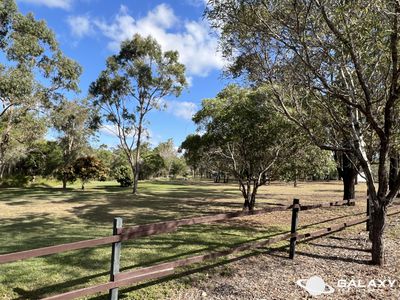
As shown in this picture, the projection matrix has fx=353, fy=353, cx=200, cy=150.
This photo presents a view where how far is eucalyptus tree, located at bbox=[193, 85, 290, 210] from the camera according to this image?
12.5 meters

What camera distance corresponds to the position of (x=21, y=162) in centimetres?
3972

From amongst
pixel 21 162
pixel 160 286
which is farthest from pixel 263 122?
pixel 21 162

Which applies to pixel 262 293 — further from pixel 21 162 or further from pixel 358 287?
pixel 21 162

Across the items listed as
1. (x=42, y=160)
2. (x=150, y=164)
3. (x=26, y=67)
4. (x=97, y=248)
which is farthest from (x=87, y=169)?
(x=150, y=164)

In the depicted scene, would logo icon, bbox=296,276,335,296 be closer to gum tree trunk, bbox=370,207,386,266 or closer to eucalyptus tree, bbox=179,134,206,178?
gum tree trunk, bbox=370,207,386,266

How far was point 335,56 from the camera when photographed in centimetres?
662

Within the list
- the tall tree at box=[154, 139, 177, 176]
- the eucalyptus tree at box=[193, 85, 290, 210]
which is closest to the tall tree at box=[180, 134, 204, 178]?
the eucalyptus tree at box=[193, 85, 290, 210]

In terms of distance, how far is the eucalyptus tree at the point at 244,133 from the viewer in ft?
41.0

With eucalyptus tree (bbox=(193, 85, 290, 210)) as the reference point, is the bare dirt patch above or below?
below

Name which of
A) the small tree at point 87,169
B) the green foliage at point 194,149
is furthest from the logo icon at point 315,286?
the small tree at point 87,169

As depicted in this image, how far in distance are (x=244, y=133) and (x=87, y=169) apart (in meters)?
22.2

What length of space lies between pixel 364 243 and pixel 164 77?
21249 mm

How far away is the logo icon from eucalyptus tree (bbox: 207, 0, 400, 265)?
5.42 feet

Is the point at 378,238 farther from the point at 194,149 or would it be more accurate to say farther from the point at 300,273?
the point at 194,149
